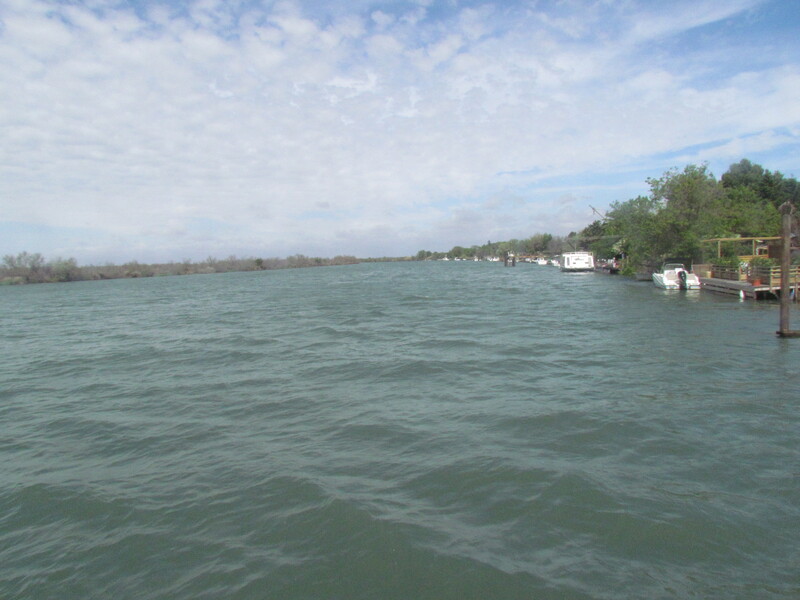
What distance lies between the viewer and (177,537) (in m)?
5.45

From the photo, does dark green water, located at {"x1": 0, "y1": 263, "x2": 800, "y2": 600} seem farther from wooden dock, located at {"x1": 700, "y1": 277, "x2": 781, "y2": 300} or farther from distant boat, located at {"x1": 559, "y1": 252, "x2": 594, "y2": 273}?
distant boat, located at {"x1": 559, "y1": 252, "x2": 594, "y2": 273}

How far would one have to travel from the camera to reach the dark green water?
4.75 meters

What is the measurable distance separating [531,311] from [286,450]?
20.1 m

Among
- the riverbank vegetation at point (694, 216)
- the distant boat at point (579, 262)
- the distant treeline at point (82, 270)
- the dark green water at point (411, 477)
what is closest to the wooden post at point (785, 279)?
the dark green water at point (411, 477)

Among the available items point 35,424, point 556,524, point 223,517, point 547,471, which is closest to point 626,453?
point 547,471

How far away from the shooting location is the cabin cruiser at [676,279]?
1393 inches

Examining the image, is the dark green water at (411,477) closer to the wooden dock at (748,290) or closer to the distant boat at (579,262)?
Answer: the wooden dock at (748,290)

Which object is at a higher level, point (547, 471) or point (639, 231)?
point (639, 231)

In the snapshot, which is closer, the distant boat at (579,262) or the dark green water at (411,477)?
the dark green water at (411,477)

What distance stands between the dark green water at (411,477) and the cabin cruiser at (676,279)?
23.6 meters

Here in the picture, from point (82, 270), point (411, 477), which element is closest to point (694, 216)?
point (411, 477)

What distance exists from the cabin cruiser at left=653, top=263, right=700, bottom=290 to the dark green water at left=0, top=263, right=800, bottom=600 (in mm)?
23570

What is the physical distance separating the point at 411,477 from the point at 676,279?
1428 inches

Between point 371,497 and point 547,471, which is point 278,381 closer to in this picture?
point 371,497
